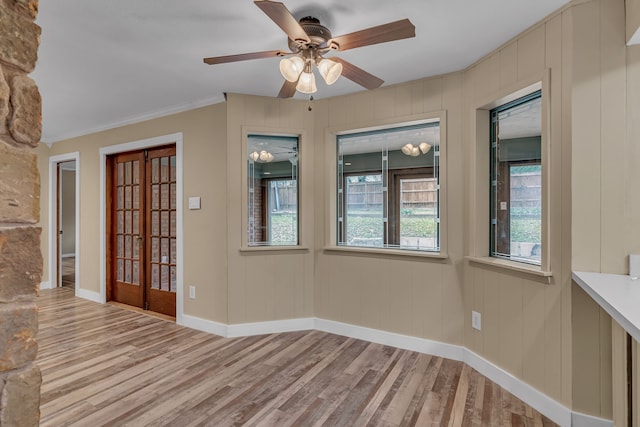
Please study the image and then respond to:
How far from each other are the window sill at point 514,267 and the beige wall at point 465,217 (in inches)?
1.0

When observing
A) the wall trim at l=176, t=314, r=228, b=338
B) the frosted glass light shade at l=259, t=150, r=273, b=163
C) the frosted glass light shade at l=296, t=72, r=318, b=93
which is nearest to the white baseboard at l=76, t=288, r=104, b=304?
the wall trim at l=176, t=314, r=228, b=338

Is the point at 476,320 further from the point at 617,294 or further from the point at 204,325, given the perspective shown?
the point at 204,325

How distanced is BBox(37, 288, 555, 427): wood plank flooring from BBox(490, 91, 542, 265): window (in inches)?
39.5

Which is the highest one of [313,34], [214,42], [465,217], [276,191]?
[214,42]

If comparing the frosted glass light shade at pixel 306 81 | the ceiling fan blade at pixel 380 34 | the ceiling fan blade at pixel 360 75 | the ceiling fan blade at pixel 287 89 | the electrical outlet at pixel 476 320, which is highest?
the ceiling fan blade at pixel 380 34

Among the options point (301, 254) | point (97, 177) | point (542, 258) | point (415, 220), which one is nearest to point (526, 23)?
point (542, 258)

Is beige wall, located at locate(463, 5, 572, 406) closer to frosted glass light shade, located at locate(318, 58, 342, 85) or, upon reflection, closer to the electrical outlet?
the electrical outlet

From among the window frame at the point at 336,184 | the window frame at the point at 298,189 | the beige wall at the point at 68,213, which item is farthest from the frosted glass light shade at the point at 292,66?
the beige wall at the point at 68,213

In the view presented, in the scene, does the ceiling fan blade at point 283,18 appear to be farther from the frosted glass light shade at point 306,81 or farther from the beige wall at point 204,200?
the beige wall at point 204,200

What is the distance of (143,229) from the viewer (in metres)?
4.28

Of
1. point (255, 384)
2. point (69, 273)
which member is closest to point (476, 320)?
point (255, 384)

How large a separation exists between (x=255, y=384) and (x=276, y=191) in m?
1.83

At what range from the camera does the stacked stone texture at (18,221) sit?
1.81 feet

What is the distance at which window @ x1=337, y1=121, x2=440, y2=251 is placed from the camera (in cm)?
314
